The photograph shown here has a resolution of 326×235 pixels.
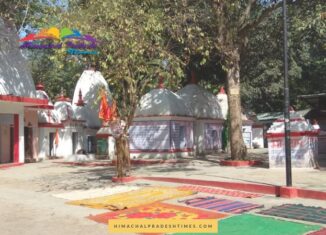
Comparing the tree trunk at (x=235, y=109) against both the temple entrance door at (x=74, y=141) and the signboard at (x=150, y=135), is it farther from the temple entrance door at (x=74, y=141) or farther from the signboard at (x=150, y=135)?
the temple entrance door at (x=74, y=141)

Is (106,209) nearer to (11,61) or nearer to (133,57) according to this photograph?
(133,57)

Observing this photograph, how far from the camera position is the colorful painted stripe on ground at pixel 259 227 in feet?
27.9

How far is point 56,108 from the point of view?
1336 inches

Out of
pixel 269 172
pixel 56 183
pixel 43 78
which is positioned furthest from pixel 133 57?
pixel 43 78

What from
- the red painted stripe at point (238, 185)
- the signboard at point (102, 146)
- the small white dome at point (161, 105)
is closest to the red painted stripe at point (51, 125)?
the signboard at point (102, 146)

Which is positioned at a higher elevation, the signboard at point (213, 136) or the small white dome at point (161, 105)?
the small white dome at point (161, 105)

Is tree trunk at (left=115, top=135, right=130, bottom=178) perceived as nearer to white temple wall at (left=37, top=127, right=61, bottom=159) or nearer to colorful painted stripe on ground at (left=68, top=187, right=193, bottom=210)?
colorful painted stripe on ground at (left=68, top=187, right=193, bottom=210)

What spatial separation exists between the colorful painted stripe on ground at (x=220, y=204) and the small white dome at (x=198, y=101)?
19.8 metres

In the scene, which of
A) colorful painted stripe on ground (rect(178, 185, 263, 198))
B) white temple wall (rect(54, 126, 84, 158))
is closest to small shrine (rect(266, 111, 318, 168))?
colorful painted stripe on ground (rect(178, 185, 263, 198))

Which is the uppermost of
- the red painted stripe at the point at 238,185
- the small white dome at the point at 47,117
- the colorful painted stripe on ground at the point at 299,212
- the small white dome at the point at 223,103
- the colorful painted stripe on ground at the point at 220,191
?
the small white dome at the point at 223,103

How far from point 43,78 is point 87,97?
13.9 meters

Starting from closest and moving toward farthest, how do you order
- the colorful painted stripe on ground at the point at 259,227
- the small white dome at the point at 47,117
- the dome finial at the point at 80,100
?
the colorful painted stripe on ground at the point at 259,227 → the small white dome at the point at 47,117 → the dome finial at the point at 80,100

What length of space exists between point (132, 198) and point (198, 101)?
20913 mm

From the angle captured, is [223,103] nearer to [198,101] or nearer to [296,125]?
[198,101]
